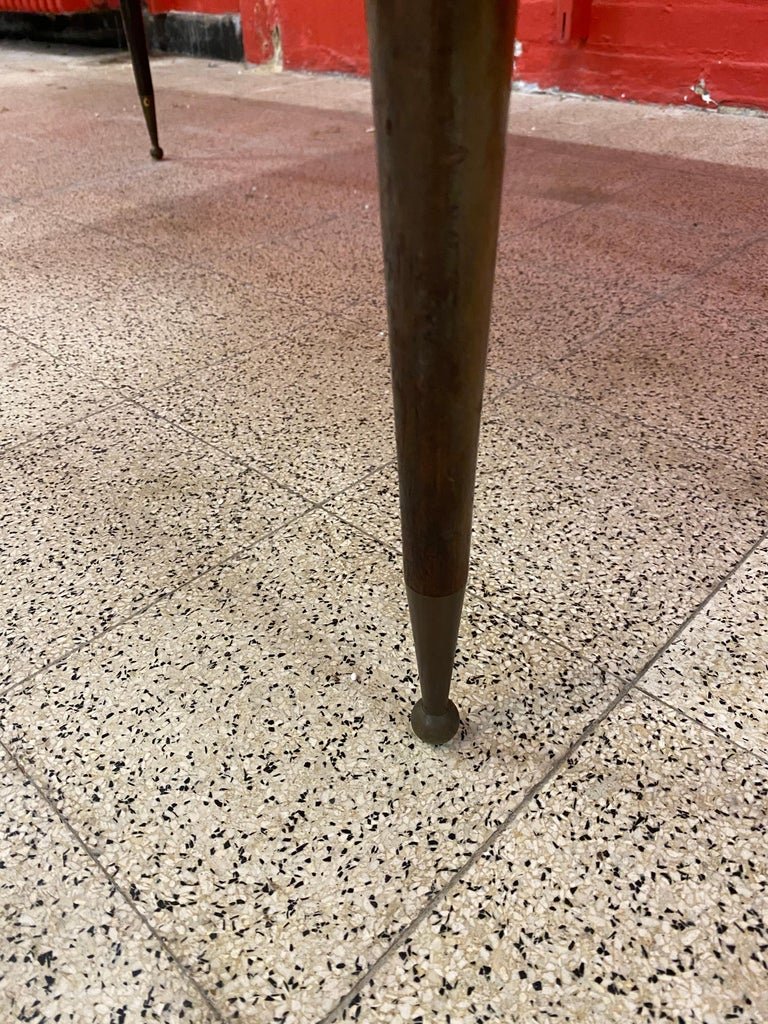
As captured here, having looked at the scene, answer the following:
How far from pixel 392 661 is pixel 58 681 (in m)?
0.31

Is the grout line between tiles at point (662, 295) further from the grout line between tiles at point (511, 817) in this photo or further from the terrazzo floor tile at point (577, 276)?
the grout line between tiles at point (511, 817)

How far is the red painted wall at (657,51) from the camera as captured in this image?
8.23 feet

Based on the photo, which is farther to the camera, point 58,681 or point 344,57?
point 344,57

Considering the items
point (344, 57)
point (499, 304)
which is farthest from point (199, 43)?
point (499, 304)

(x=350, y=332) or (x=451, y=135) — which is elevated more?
(x=451, y=135)

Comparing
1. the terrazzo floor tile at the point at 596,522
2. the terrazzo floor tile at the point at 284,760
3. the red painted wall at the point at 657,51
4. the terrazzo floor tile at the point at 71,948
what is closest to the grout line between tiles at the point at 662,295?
the terrazzo floor tile at the point at 596,522

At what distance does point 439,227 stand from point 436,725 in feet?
1.33

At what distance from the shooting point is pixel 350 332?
4.50 ft

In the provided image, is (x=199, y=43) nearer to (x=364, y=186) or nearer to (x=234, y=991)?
(x=364, y=186)

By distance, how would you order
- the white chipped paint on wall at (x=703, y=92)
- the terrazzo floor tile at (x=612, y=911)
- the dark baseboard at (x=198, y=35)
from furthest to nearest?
1. the dark baseboard at (x=198, y=35)
2. the white chipped paint on wall at (x=703, y=92)
3. the terrazzo floor tile at (x=612, y=911)

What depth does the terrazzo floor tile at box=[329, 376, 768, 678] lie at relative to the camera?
801 millimetres

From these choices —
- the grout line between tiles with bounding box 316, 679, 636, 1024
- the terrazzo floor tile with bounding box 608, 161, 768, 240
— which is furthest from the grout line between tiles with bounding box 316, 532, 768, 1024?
the terrazzo floor tile with bounding box 608, 161, 768, 240

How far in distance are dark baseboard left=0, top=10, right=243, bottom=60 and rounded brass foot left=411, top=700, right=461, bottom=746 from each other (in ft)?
13.9

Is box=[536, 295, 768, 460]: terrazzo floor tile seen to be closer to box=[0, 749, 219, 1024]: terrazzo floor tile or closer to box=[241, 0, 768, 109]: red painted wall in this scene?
box=[0, 749, 219, 1024]: terrazzo floor tile
